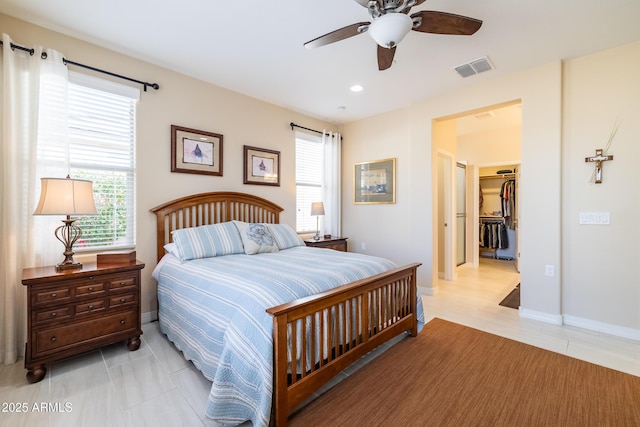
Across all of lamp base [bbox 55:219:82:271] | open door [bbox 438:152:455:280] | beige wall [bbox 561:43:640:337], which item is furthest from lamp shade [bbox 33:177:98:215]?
open door [bbox 438:152:455:280]

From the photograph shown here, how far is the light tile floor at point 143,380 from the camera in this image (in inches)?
63.9

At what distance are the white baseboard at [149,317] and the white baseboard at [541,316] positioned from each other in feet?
13.1

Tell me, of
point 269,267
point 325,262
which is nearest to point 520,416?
point 325,262

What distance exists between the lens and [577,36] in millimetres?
2508

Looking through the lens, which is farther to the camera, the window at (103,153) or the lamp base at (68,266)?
the window at (103,153)

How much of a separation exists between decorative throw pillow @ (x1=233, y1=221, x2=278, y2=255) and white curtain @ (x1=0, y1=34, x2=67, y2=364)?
62.3 inches

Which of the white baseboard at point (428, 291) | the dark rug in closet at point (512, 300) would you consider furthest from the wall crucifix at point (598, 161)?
the white baseboard at point (428, 291)

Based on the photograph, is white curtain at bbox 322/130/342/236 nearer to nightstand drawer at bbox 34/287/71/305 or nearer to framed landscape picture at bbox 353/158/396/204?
framed landscape picture at bbox 353/158/396/204

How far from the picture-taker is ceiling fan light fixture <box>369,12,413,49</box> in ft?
5.53

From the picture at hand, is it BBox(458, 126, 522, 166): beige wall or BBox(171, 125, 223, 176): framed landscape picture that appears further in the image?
BBox(458, 126, 522, 166): beige wall

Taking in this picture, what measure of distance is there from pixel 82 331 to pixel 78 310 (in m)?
0.16

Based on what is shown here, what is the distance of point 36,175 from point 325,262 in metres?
2.45

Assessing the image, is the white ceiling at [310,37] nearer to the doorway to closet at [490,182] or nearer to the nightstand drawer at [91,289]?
the doorway to closet at [490,182]

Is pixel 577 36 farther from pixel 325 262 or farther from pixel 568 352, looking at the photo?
pixel 325 262
